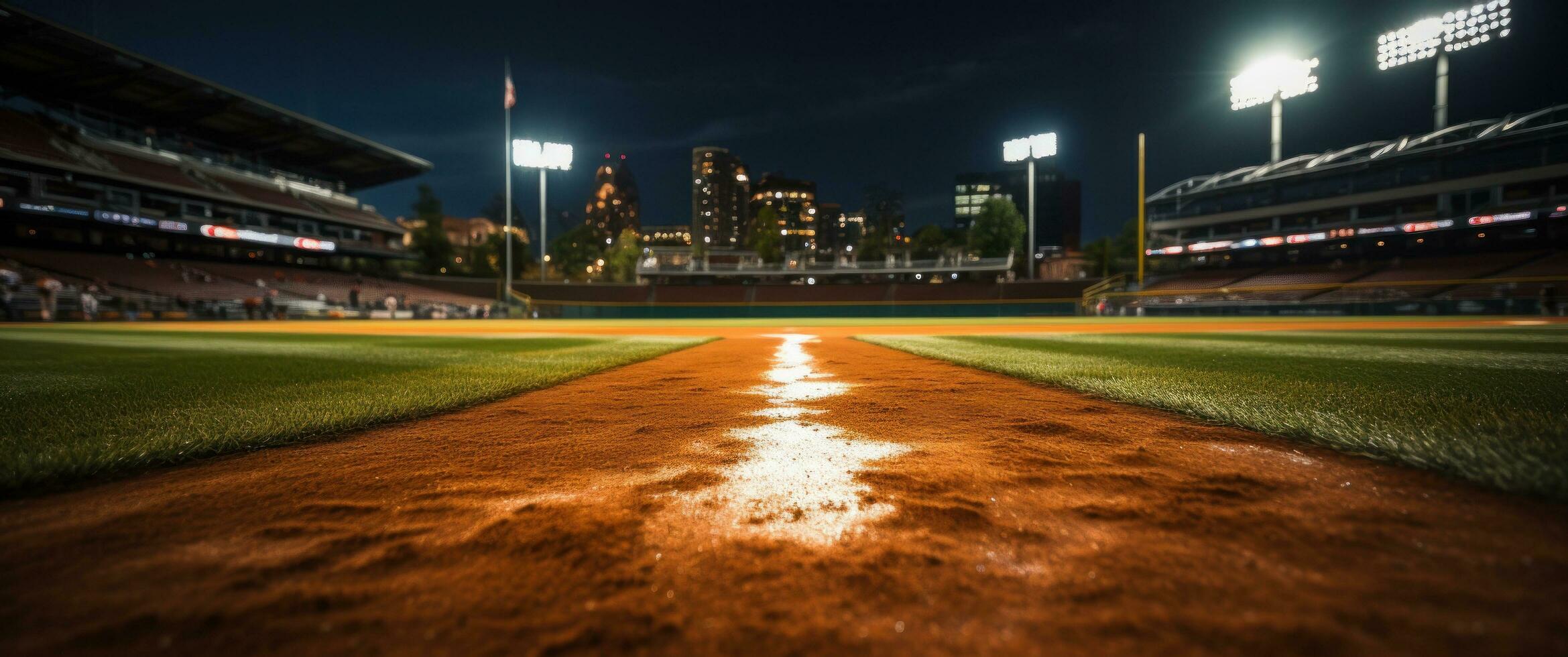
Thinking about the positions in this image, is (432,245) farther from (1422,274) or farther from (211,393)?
(1422,274)

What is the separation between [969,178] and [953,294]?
5579 cm

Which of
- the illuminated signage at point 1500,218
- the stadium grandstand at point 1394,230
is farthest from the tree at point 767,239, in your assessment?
the illuminated signage at point 1500,218

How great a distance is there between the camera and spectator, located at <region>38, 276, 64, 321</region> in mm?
19703

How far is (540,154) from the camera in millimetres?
38656

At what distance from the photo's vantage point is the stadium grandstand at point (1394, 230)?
85.5 ft

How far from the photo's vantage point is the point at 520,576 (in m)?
1.25

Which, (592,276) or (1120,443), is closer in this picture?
(1120,443)

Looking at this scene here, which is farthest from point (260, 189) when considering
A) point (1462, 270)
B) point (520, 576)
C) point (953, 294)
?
Answer: point (1462, 270)

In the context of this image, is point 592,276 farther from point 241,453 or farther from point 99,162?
point 241,453

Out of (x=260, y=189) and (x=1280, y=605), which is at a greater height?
(x=260, y=189)

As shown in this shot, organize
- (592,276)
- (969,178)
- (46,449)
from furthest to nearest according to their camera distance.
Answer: (969,178)
(592,276)
(46,449)

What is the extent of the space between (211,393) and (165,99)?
4096cm

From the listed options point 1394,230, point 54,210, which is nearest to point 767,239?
point 54,210

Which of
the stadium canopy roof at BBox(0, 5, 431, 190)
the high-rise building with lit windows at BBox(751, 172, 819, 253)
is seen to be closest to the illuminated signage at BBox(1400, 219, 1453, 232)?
the high-rise building with lit windows at BBox(751, 172, 819, 253)
